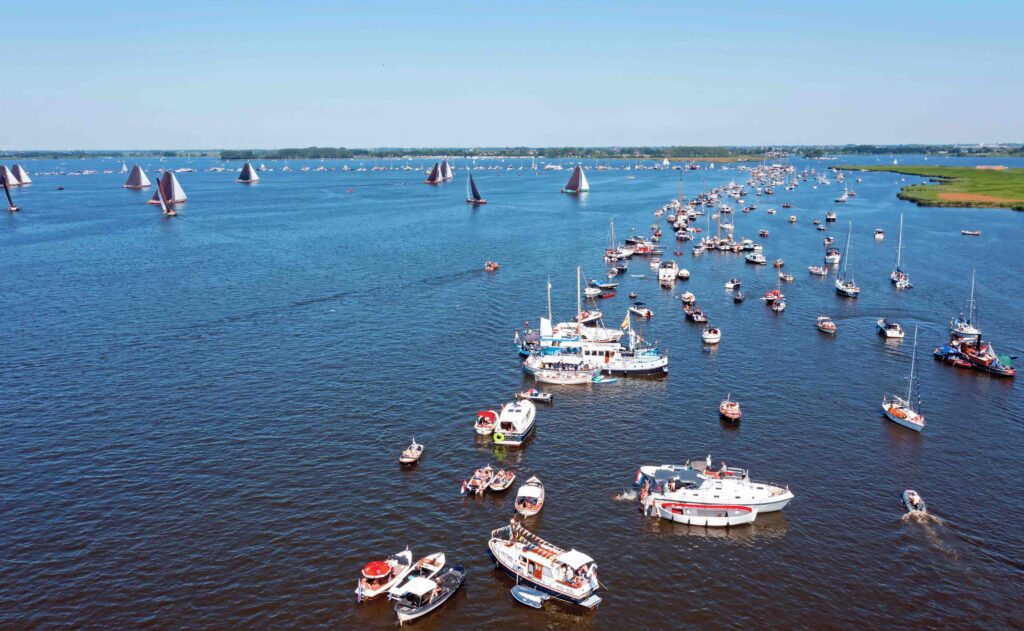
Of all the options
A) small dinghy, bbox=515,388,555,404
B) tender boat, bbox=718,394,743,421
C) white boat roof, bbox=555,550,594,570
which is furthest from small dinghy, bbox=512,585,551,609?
tender boat, bbox=718,394,743,421

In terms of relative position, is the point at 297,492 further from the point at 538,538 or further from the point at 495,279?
the point at 495,279

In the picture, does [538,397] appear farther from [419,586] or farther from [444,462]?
[419,586]

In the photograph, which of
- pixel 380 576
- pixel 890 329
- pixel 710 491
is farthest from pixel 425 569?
pixel 890 329

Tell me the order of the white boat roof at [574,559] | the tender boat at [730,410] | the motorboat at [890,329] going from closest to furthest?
the white boat roof at [574,559]
the tender boat at [730,410]
the motorboat at [890,329]

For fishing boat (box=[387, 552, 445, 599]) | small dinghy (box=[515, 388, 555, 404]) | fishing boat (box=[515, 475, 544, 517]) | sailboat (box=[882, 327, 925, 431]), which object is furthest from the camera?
small dinghy (box=[515, 388, 555, 404])

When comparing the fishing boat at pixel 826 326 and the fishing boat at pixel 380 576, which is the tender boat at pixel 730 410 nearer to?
the fishing boat at pixel 826 326

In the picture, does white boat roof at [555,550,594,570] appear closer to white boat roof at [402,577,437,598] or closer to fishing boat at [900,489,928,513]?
white boat roof at [402,577,437,598]

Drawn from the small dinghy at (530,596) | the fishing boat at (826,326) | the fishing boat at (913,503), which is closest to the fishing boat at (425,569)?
the small dinghy at (530,596)
